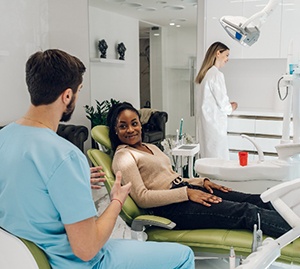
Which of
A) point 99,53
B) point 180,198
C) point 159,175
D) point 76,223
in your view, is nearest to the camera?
point 76,223

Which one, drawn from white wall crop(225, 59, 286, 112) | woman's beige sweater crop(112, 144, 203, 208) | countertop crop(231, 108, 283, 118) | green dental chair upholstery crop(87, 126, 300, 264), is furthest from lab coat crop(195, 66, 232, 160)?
green dental chair upholstery crop(87, 126, 300, 264)

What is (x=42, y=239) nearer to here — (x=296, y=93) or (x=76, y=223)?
(x=76, y=223)

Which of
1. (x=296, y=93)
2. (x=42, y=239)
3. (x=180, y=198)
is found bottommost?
(x=180, y=198)

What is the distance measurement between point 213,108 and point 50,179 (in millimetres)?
2809

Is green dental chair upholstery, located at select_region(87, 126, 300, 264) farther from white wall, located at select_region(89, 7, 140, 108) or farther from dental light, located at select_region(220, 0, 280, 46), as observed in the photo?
white wall, located at select_region(89, 7, 140, 108)

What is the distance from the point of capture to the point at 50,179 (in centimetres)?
116

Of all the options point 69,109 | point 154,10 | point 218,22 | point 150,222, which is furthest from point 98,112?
point 69,109

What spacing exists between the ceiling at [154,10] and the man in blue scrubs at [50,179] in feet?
11.0

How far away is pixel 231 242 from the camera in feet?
6.36

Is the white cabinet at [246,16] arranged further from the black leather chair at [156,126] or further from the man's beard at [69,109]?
the man's beard at [69,109]

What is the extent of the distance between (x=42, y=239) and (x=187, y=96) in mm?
3433

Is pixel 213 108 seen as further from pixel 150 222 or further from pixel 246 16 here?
pixel 150 222

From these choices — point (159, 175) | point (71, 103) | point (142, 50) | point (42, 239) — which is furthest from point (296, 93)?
point (142, 50)

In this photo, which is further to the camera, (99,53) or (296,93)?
(99,53)
